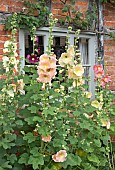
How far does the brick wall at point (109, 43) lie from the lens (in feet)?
15.0

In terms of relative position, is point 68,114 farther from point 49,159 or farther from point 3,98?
point 3,98

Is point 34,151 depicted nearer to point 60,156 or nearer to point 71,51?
point 60,156

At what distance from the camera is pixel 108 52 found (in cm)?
461

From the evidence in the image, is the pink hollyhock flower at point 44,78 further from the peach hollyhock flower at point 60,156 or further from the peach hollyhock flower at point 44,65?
the peach hollyhock flower at point 60,156

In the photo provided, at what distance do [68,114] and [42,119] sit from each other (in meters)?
0.40

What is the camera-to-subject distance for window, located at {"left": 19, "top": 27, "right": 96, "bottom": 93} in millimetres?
4012

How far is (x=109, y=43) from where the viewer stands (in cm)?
461

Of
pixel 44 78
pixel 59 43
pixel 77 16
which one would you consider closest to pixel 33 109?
pixel 44 78

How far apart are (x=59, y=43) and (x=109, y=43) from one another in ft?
2.45

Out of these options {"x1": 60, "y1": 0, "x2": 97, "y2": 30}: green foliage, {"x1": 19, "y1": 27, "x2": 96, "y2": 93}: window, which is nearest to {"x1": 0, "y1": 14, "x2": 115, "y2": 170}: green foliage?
{"x1": 19, "y1": 27, "x2": 96, "y2": 93}: window

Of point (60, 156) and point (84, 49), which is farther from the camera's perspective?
point (84, 49)

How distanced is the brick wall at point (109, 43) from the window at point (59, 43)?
0.68ft

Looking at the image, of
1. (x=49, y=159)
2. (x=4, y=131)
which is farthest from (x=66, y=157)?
(x=4, y=131)

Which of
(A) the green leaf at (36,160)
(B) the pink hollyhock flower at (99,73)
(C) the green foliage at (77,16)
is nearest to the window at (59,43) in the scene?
(C) the green foliage at (77,16)
